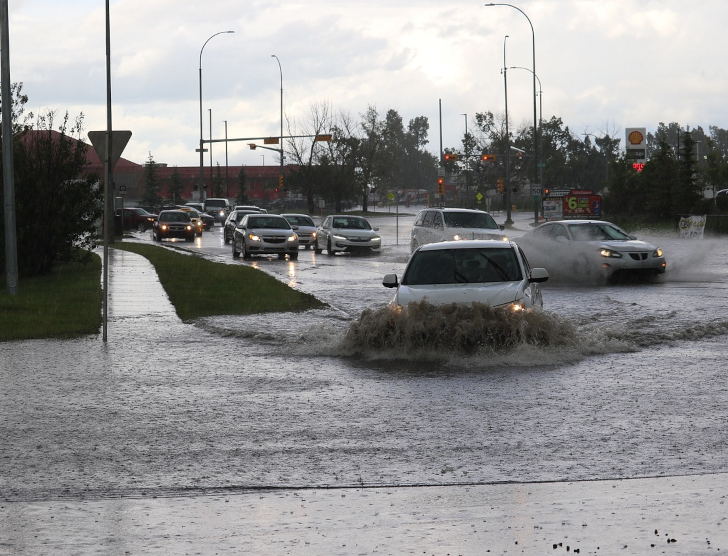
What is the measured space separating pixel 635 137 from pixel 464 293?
220 feet

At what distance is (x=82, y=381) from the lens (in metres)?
11.7

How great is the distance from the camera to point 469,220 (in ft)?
108

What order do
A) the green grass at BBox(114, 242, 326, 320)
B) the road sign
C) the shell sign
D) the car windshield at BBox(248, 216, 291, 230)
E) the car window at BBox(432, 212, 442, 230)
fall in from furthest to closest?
the shell sign → the car windshield at BBox(248, 216, 291, 230) → the car window at BBox(432, 212, 442, 230) → the green grass at BBox(114, 242, 326, 320) → the road sign

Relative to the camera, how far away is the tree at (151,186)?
117375 millimetres

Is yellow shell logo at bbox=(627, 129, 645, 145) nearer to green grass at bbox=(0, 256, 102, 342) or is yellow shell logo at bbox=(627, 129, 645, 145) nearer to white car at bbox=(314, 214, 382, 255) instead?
white car at bbox=(314, 214, 382, 255)

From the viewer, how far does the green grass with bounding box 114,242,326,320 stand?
19969mm

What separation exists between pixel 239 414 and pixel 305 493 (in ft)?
9.52

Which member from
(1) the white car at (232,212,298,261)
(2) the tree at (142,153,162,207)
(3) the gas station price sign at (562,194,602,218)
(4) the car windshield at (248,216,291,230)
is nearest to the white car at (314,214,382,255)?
(4) the car windshield at (248,216,291,230)

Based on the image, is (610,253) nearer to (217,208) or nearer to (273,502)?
(273,502)

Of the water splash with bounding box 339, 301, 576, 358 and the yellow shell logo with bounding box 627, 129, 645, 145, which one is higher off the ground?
the yellow shell logo with bounding box 627, 129, 645, 145

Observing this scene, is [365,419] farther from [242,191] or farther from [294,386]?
[242,191]

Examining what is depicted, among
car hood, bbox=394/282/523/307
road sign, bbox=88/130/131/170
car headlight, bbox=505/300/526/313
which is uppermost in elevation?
road sign, bbox=88/130/131/170

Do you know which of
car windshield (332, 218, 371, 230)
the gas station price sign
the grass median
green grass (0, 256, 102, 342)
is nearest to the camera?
green grass (0, 256, 102, 342)

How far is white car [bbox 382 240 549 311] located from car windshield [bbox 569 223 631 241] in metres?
12.4
